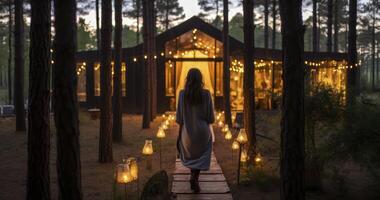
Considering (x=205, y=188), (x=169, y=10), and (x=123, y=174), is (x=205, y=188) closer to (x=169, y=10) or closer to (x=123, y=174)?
(x=123, y=174)

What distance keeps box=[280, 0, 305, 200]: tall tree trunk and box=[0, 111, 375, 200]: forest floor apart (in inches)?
75.5

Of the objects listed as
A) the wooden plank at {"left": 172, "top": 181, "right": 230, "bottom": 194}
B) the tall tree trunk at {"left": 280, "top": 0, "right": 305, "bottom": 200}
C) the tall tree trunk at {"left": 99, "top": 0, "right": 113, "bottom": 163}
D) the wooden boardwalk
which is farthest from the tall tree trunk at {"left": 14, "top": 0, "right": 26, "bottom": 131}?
the tall tree trunk at {"left": 280, "top": 0, "right": 305, "bottom": 200}

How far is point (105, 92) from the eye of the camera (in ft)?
34.6

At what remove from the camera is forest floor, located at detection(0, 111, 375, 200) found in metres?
7.22

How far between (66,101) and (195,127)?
2.18 m

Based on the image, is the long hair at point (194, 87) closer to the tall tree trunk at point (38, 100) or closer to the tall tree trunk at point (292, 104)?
the tall tree trunk at point (292, 104)

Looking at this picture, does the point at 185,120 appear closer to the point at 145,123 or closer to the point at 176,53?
the point at 145,123

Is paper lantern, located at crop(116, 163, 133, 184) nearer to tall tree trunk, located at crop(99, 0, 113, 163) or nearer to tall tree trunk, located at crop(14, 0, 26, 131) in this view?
tall tree trunk, located at crop(99, 0, 113, 163)

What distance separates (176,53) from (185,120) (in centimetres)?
1834

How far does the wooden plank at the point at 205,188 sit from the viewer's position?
6.32 m

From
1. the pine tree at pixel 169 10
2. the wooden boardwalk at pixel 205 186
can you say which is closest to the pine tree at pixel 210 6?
the pine tree at pixel 169 10

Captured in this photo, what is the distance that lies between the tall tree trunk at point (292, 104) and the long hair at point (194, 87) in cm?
131

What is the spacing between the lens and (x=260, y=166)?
28.3 feet

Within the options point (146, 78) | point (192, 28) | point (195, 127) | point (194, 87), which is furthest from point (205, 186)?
point (192, 28)
